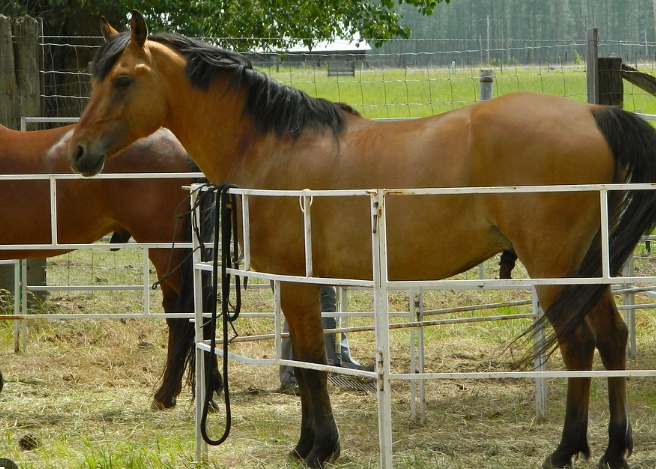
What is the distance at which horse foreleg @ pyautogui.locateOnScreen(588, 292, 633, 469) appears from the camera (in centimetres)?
377

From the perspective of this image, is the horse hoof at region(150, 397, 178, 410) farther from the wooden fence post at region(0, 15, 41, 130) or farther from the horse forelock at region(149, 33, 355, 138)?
the wooden fence post at region(0, 15, 41, 130)

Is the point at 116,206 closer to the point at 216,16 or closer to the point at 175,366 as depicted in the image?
the point at 175,366

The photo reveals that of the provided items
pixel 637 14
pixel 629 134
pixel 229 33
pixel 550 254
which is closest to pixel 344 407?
pixel 550 254

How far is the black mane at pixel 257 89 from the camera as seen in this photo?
4285 mm

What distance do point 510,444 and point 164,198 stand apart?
2.57 m

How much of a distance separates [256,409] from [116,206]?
155cm

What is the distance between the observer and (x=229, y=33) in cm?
1023

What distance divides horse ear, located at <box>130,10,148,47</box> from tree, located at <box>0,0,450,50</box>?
5772 millimetres

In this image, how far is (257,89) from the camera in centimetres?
436

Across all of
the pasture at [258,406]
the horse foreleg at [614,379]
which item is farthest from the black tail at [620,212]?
the pasture at [258,406]

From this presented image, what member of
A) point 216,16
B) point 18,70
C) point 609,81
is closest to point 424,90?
point 216,16

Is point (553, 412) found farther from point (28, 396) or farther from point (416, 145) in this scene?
point (28, 396)

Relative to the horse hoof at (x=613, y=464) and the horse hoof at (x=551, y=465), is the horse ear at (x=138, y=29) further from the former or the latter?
the horse hoof at (x=613, y=464)

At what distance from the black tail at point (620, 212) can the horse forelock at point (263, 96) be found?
129 centimetres
